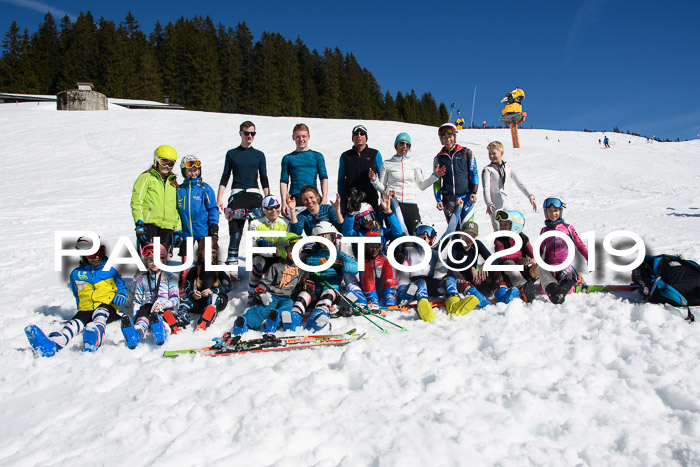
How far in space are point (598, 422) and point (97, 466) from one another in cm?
298

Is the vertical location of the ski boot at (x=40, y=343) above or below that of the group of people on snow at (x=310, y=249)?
below

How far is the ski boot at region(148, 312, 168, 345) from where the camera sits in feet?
12.5

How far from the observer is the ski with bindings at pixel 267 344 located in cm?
359

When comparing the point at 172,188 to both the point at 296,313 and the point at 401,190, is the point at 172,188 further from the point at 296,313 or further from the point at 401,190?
the point at 401,190

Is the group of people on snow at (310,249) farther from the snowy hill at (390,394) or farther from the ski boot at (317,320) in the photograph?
the snowy hill at (390,394)

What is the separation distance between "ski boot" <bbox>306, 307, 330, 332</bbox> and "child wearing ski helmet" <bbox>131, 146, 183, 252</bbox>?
2.00 meters

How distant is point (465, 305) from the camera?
4.06 metres

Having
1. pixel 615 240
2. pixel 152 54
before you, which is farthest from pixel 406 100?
pixel 615 240

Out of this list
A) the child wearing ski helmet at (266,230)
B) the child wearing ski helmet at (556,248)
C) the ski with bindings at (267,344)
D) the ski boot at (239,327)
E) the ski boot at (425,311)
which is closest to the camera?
the ski with bindings at (267,344)

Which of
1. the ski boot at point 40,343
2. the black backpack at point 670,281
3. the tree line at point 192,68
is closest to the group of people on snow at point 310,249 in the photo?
the ski boot at point 40,343

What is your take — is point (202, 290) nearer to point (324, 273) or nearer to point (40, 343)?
point (324, 273)

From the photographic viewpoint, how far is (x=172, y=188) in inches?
190

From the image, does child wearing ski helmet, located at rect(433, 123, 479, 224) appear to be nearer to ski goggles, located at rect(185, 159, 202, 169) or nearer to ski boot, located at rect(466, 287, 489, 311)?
ski boot, located at rect(466, 287, 489, 311)

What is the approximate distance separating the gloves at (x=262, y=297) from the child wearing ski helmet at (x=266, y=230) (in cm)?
18
